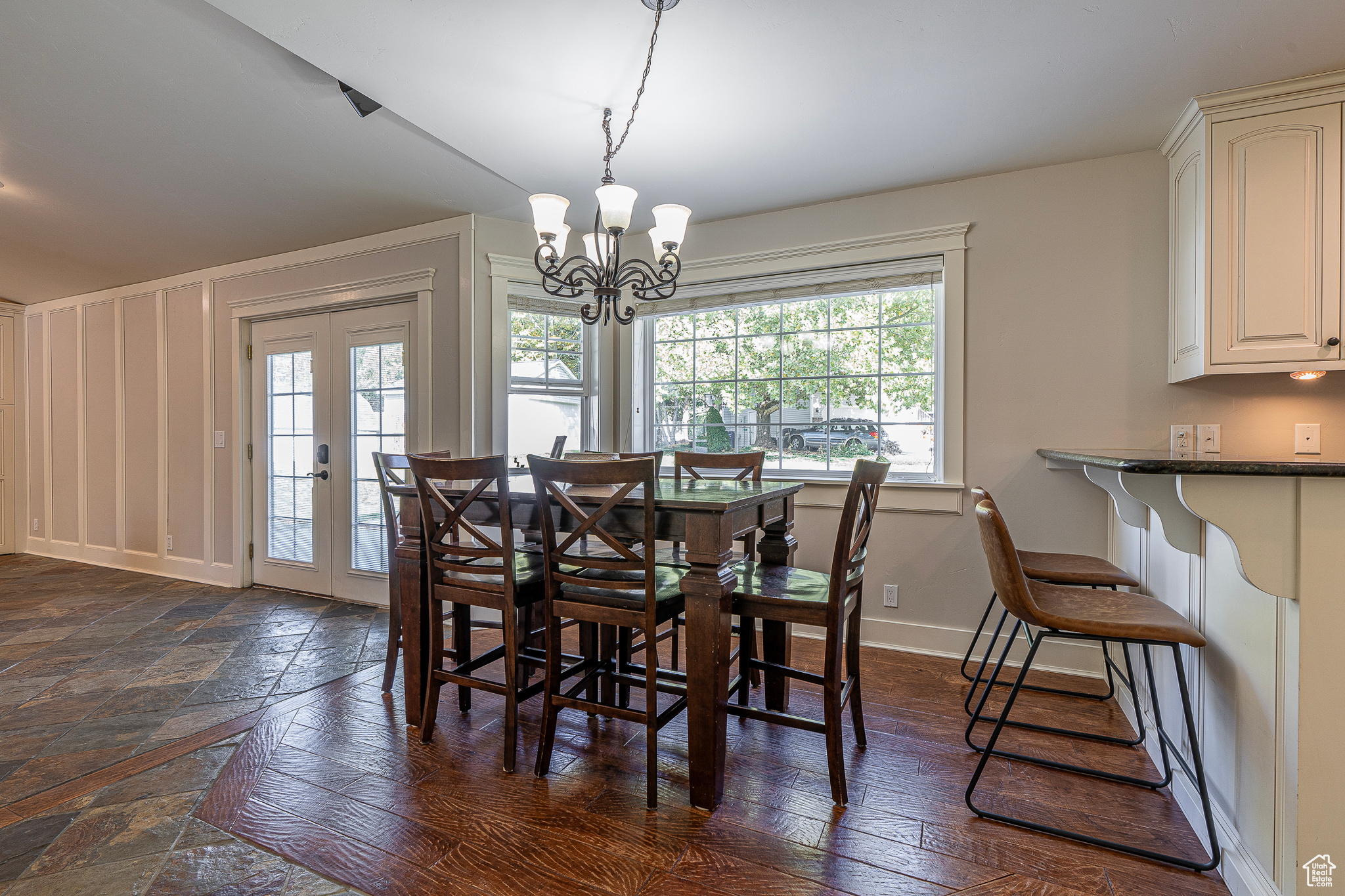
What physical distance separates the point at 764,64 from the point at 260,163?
2421 mm

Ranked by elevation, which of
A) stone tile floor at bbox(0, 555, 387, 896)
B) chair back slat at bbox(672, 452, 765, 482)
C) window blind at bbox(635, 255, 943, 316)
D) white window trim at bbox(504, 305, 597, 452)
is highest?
window blind at bbox(635, 255, 943, 316)

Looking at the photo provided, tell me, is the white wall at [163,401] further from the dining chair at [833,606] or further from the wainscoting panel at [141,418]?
the dining chair at [833,606]

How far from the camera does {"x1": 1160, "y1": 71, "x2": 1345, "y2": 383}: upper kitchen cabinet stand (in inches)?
85.5

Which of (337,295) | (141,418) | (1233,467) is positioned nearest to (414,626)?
(1233,467)

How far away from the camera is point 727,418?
12.2ft

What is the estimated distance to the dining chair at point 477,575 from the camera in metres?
1.93

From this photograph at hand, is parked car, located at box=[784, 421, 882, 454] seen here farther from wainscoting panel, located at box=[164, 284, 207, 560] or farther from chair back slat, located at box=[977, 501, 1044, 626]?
wainscoting panel, located at box=[164, 284, 207, 560]

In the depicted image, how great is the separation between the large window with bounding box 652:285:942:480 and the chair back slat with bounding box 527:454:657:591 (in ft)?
5.96

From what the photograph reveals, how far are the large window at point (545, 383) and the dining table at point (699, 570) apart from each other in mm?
1409

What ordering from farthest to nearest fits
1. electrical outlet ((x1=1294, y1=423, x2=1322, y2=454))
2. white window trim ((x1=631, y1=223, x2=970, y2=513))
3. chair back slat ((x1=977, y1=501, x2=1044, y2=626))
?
1. white window trim ((x1=631, y1=223, x2=970, y2=513))
2. electrical outlet ((x1=1294, y1=423, x2=1322, y2=454))
3. chair back slat ((x1=977, y1=501, x2=1044, y2=626))

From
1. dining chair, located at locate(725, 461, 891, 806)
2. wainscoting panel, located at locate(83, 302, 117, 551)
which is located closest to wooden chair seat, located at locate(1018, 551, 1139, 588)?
dining chair, located at locate(725, 461, 891, 806)

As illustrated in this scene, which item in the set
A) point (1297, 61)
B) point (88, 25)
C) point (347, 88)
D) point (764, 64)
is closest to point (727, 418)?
point (764, 64)

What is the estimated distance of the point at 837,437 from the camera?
3443 millimetres

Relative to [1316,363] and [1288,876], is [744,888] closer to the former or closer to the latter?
→ [1288,876]
